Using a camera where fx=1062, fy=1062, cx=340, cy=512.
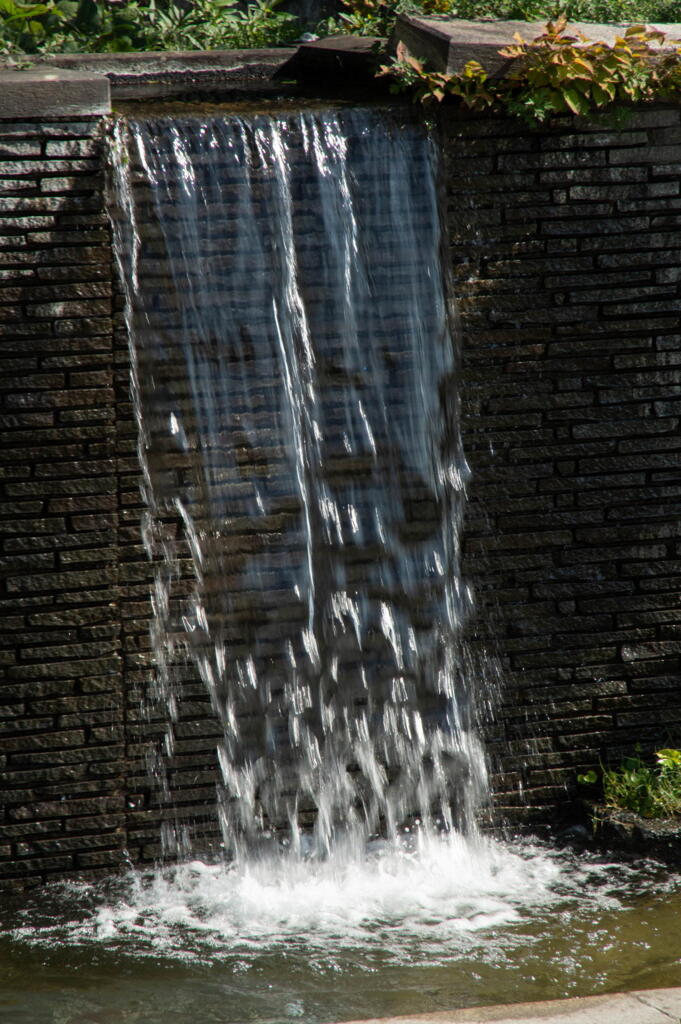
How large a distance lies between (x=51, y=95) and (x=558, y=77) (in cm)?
203

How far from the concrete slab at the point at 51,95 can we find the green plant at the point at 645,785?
353 cm

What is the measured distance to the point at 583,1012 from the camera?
317cm

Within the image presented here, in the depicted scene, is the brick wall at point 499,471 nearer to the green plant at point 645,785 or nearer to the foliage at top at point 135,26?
the green plant at point 645,785

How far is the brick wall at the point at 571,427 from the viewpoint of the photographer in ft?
14.9

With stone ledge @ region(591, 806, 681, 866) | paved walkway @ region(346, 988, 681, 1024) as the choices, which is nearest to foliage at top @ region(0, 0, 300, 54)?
stone ledge @ region(591, 806, 681, 866)

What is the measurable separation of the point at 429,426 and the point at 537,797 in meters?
1.74

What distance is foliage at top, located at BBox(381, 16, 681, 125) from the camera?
14.3 ft

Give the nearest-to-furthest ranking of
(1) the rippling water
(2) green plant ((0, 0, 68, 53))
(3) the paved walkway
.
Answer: (3) the paved walkway
(1) the rippling water
(2) green plant ((0, 0, 68, 53))

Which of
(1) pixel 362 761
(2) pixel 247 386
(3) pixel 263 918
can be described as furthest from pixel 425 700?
(2) pixel 247 386

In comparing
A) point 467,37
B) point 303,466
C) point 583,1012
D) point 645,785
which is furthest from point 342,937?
point 467,37

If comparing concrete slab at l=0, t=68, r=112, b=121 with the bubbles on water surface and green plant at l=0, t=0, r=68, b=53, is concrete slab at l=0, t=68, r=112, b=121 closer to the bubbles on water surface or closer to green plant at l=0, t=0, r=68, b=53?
green plant at l=0, t=0, r=68, b=53

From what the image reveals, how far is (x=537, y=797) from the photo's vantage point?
479 cm

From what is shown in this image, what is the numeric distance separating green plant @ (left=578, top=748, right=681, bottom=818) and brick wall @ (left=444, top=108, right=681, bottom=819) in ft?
0.31

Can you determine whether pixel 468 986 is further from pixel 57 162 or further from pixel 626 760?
pixel 57 162
